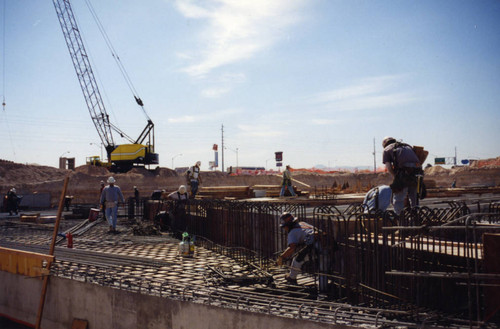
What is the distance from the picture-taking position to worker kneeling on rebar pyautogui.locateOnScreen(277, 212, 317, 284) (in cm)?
688

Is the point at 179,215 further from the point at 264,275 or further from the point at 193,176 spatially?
the point at 264,275

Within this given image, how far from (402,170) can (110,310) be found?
5717 mm

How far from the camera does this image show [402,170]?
7777 millimetres

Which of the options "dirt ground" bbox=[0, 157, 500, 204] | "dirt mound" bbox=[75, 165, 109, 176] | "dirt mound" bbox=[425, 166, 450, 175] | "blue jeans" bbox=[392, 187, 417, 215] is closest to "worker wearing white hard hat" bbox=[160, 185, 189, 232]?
"blue jeans" bbox=[392, 187, 417, 215]

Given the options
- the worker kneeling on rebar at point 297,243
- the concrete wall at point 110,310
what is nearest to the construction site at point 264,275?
the concrete wall at point 110,310

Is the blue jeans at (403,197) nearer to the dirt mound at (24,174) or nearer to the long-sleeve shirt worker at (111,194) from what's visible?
the long-sleeve shirt worker at (111,194)

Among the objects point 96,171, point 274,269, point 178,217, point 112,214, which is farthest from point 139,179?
point 274,269

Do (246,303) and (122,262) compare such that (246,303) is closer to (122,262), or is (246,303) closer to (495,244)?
(495,244)

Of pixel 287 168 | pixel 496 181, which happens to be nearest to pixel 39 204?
pixel 287 168

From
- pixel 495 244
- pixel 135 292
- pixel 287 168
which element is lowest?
pixel 135 292

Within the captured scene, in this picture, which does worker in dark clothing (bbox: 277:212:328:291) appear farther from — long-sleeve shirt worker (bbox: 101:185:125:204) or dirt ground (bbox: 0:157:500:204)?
dirt ground (bbox: 0:157:500:204)

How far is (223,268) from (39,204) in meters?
24.0

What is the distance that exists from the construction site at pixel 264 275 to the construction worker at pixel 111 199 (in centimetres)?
85

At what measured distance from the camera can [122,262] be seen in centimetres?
849
